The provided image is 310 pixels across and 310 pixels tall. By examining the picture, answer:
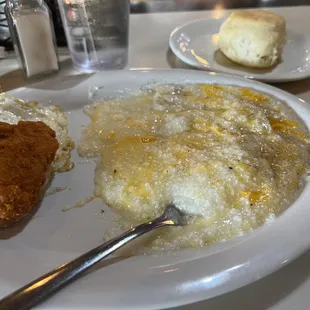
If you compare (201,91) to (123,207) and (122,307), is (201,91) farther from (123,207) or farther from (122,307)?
(122,307)

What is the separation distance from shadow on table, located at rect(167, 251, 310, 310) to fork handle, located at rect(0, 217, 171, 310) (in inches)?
4.7

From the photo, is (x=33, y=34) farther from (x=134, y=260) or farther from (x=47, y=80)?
(x=134, y=260)

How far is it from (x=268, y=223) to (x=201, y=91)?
0.40m

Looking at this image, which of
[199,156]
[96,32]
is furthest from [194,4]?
[199,156]

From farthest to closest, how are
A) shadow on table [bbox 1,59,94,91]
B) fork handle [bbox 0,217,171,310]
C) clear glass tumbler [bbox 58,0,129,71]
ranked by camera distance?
clear glass tumbler [bbox 58,0,129,71] < shadow on table [bbox 1,59,94,91] < fork handle [bbox 0,217,171,310]

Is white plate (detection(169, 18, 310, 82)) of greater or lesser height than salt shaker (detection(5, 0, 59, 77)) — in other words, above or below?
below

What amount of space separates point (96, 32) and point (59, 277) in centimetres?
77

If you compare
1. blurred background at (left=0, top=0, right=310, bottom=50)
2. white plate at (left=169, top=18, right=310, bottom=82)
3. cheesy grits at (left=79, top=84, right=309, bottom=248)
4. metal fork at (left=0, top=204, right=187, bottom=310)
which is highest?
metal fork at (left=0, top=204, right=187, bottom=310)

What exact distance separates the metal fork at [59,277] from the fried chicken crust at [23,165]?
0.16 m

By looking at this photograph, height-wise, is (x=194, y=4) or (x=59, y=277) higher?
(x=59, y=277)

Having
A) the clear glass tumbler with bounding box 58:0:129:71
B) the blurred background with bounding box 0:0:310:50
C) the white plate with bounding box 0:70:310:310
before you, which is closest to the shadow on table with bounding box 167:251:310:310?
the white plate with bounding box 0:70:310:310

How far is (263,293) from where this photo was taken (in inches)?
21.0

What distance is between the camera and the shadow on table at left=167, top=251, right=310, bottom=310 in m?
0.52

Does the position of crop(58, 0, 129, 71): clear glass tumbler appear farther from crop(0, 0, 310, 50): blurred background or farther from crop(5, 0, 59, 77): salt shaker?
crop(0, 0, 310, 50): blurred background
